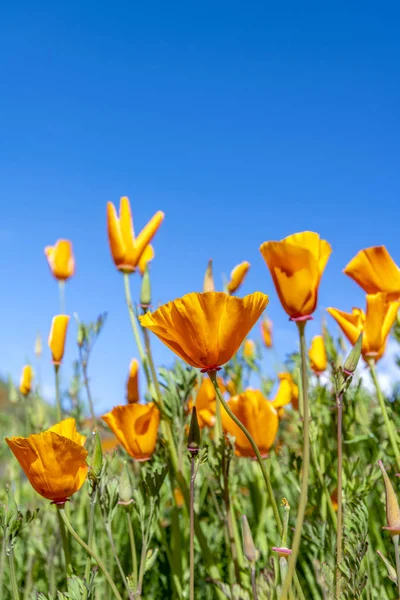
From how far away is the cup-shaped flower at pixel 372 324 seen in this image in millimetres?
1354

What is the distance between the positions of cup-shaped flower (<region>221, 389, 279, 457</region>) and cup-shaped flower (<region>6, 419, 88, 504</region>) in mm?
538

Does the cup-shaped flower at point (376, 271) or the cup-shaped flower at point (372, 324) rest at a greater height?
the cup-shaped flower at point (376, 271)

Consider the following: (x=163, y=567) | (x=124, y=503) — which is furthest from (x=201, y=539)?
(x=163, y=567)

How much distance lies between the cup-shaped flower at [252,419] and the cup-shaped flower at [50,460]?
538mm

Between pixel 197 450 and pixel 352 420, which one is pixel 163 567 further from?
pixel 197 450

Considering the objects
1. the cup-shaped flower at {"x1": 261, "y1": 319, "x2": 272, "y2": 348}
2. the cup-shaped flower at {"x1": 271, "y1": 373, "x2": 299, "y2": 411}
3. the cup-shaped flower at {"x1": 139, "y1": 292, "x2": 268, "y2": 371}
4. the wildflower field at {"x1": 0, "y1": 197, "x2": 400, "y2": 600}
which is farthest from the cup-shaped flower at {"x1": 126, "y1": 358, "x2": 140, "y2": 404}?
the cup-shaped flower at {"x1": 261, "y1": 319, "x2": 272, "y2": 348}

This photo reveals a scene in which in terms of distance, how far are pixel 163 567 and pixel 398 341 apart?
115 cm

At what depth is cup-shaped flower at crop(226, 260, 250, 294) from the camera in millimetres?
1875

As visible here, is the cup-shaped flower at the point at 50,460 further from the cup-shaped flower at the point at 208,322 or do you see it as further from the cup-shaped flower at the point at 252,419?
the cup-shaped flower at the point at 252,419

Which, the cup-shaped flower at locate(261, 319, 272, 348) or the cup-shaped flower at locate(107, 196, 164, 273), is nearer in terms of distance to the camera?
the cup-shaped flower at locate(107, 196, 164, 273)

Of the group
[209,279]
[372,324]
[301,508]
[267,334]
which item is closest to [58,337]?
[209,279]

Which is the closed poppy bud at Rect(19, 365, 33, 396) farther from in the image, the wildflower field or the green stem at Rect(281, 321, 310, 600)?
the green stem at Rect(281, 321, 310, 600)

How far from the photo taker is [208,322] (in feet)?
2.88

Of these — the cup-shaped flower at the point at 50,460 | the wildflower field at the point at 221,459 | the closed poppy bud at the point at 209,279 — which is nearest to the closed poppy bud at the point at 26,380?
the wildflower field at the point at 221,459
